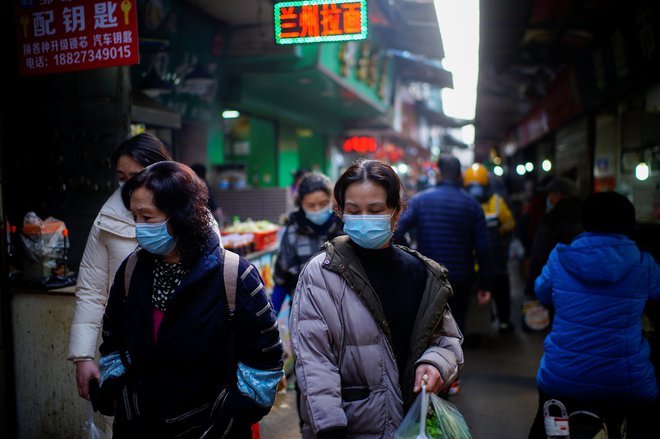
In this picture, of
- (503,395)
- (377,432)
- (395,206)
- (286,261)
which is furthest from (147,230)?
(503,395)

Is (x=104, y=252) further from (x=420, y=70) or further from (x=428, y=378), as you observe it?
(x=420, y=70)

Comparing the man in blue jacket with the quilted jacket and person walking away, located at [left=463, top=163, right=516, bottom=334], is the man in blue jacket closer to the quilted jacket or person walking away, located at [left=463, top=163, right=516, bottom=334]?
person walking away, located at [left=463, top=163, right=516, bottom=334]

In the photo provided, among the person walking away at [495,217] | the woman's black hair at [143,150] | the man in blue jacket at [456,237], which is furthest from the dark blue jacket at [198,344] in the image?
the person walking away at [495,217]

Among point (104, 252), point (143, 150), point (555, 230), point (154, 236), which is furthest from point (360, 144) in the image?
point (154, 236)

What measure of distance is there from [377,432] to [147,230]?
121 cm

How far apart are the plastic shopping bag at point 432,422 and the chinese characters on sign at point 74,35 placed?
3000 mm

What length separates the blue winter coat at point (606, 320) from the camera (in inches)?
132

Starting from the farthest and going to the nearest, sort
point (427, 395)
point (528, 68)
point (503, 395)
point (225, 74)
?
point (528, 68), point (225, 74), point (503, 395), point (427, 395)

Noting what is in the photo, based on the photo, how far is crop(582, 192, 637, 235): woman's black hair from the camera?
3.43 metres

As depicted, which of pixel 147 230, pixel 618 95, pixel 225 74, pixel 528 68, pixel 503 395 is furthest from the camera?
pixel 528 68

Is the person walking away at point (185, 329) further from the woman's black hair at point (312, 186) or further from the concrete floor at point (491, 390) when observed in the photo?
the concrete floor at point (491, 390)

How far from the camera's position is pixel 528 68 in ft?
36.4

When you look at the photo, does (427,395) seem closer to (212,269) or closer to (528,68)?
(212,269)

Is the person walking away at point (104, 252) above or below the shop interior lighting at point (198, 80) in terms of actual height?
below
